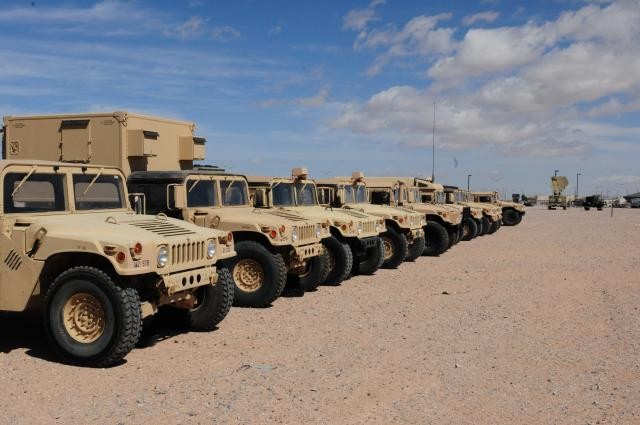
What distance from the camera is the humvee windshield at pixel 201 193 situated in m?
8.29

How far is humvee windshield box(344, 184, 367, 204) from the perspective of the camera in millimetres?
13172

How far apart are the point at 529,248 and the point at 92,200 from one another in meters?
13.2

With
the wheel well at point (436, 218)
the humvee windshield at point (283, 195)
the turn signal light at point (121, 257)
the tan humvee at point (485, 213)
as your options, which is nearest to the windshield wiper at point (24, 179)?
the turn signal light at point (121, 257)

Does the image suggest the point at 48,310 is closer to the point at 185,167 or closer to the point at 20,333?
the point at 20,333

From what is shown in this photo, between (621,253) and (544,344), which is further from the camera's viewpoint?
(621,253)

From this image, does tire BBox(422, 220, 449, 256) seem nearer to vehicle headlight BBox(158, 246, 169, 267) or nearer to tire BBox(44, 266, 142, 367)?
vehicle headlight BBox(158, 246, 169, 267)

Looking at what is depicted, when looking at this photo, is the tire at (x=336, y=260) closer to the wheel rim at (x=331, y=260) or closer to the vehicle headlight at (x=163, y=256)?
the wheel rim at (x=331, y=260)

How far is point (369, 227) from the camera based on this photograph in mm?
11172

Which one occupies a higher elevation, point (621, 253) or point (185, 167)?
point (185, 167)

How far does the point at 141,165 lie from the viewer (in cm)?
993

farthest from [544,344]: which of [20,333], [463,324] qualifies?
[20,333]

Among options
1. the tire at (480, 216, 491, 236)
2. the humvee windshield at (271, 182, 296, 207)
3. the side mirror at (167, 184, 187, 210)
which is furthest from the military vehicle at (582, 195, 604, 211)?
the side mirror at (167, 184, 187, 210)

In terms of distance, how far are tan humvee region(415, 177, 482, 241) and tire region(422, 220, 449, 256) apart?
8.21 ft

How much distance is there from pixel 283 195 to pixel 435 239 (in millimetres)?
5974
